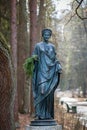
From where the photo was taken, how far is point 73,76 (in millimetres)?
74000

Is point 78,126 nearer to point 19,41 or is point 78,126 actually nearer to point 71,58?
point 19,41

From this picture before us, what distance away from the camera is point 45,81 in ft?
33.5

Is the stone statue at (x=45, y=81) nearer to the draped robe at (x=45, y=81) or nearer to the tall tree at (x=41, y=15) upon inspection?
the draped robe at (x=45, y=81)

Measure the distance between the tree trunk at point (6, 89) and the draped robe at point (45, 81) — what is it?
3.37 ft

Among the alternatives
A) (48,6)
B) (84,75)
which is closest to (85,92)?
(84,75)

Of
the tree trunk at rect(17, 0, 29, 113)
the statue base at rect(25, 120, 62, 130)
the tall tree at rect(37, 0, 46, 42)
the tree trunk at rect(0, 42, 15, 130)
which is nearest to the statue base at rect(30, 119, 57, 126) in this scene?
the statue base at rect(25, 120, 62, 130)

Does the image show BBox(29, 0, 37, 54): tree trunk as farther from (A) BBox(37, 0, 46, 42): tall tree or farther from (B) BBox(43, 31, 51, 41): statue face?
(B) BBox(43, 31, 51, 41): statue face

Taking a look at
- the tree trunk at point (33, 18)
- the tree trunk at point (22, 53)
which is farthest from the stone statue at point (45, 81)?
the tree trunk at point (22, 53)

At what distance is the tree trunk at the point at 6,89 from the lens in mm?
8586

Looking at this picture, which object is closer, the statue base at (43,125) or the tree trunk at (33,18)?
the statue base at (43,125)

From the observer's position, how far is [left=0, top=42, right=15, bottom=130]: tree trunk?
28.2 feet

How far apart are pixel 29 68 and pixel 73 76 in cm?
6385

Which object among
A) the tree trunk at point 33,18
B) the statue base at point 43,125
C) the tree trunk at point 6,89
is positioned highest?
the tree trunk at point 33,18

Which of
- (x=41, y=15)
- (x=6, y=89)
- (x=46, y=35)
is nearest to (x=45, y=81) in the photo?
(x=46, y=35)
